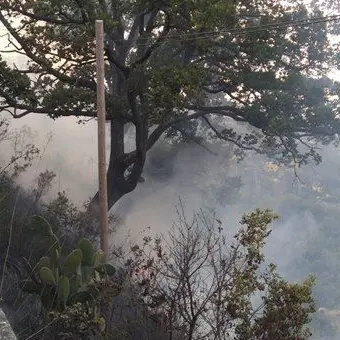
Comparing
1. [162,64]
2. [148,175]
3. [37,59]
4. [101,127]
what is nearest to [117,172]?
[162,64]

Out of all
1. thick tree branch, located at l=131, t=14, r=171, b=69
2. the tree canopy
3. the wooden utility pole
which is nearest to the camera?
the wooden utility pole

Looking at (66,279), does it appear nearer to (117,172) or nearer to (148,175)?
(117,172)

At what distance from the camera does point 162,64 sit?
48.6ft

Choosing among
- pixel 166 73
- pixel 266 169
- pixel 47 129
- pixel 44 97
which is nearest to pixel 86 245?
pixel 166 73

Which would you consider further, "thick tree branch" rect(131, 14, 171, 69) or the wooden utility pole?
"thick tree branch" rect(131, 14, 171, 69)

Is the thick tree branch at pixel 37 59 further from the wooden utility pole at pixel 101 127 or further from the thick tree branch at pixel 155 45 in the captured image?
the wooden utility pole at pixel 101 127

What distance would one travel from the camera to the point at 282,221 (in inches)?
2504

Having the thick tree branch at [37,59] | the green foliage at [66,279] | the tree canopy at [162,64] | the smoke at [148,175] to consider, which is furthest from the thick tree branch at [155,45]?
the green foliage at [66,279]

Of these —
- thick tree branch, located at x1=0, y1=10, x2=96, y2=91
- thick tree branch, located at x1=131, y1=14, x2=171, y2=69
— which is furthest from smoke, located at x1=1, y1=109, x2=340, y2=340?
thick tree branch, located at x1=131, y1=14, x2=171, y2=69

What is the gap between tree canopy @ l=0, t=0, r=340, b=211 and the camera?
11.4m

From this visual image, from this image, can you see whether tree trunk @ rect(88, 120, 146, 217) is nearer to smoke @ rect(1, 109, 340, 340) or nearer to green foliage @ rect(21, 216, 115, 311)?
smoke @ rect(1, 109, 340, 340)

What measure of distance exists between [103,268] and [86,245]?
0.43 m

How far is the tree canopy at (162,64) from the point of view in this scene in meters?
11.4

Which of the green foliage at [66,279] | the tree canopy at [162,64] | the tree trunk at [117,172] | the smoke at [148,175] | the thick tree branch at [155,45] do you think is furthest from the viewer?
the smoke at [148,175]
